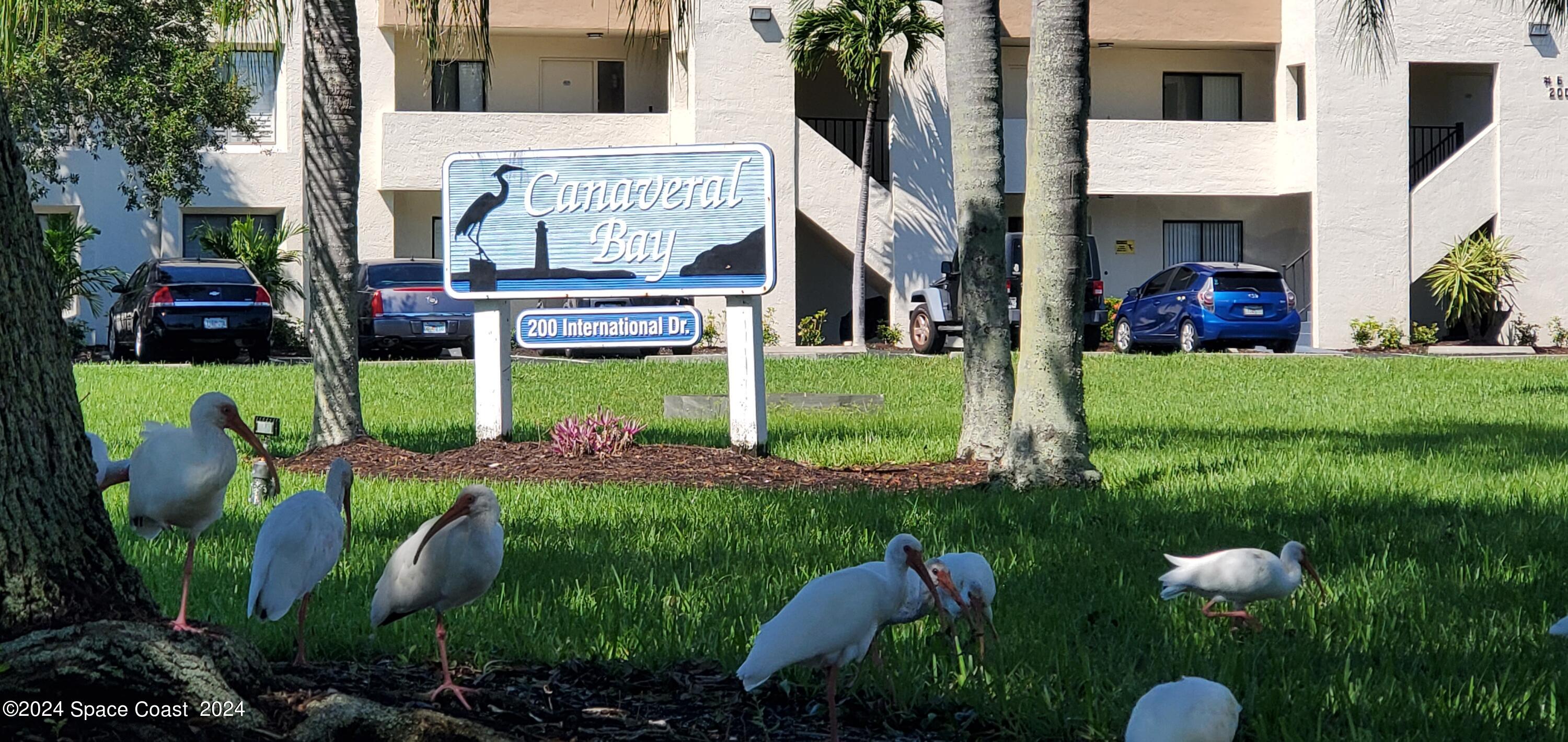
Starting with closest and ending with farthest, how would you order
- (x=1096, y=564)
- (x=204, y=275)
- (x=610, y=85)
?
1. (x=1096, y=564)
2. (x=204, y=275)
3. (x=610, y=85)

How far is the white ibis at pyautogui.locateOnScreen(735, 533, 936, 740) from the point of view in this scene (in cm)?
396

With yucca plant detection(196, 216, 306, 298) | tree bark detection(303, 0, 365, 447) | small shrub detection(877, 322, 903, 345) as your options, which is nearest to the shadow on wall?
small shrub detection(877, 322, 903, 345)

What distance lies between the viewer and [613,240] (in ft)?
36.9

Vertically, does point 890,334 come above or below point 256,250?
below

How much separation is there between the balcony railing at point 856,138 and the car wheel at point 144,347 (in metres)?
14.9

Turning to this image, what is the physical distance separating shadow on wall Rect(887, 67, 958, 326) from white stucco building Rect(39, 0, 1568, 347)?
0.05 meters

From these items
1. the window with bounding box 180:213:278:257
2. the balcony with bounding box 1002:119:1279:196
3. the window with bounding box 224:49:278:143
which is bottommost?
the window with bounding box 180:213:278:257

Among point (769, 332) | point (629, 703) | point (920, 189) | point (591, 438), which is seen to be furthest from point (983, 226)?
point (920, 189)

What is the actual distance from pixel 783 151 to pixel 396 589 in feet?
84.5

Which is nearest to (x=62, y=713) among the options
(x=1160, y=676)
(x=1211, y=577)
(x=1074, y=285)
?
(x=1160, y=676)

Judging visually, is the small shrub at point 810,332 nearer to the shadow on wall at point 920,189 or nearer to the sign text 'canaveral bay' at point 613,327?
the shadow on wall at point 920,189

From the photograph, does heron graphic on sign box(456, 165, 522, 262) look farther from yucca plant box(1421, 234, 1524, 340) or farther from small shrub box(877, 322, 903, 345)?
yucca plant box(1421, 234, 1524, 340)

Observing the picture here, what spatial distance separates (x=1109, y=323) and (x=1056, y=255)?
22.6 metres

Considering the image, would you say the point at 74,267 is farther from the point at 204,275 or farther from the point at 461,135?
the point at 461,135
